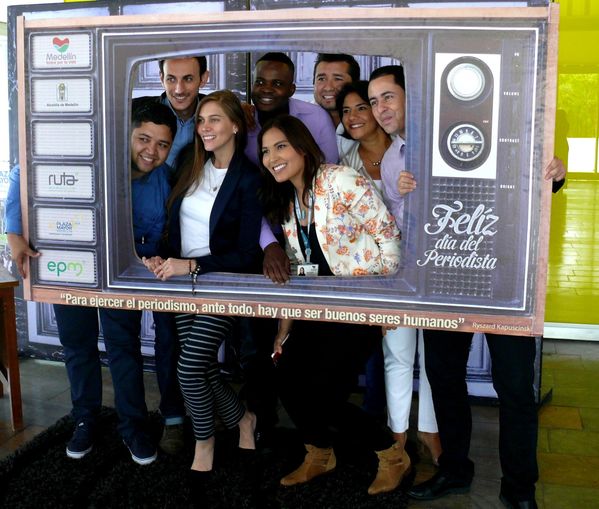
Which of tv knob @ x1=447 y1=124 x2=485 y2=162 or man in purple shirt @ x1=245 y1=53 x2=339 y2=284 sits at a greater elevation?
man in purple shirt @ x1=245 y1=53 x2=339 y2=284

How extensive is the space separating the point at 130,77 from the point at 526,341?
61.1 inches

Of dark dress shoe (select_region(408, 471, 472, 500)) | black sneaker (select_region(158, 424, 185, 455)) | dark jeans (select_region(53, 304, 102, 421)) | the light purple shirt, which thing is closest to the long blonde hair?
the light purple shirt

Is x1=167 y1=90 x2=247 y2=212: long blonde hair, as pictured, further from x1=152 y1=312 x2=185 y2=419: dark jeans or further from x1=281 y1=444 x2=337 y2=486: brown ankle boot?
x1=281 y1=444 x2=337 y2=486: brown ankle boot

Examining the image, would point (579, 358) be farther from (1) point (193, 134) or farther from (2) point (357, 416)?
(1) point (193, 134)

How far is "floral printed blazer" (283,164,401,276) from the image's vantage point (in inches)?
88.0

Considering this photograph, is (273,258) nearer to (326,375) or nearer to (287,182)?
(287,182)

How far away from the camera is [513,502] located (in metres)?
2.41

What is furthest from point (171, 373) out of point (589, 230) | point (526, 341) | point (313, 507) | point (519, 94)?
point (589, 230)

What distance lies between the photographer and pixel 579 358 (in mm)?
4219

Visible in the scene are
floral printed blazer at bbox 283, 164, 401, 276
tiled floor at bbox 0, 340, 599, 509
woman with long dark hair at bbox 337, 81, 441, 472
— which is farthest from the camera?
tiled floor at bbox 0, 340, 599, 509

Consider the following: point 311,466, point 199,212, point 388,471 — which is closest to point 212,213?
point 199,212

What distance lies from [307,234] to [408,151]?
479 millimetres

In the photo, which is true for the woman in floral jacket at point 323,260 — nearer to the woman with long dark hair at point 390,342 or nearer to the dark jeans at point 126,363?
the woman with long dark hair at point 390,342

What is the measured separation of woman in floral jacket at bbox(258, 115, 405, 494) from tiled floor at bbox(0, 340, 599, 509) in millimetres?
393
